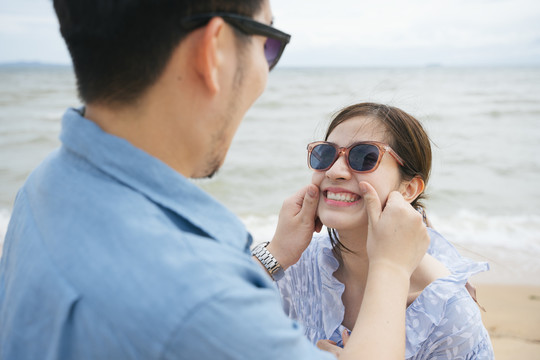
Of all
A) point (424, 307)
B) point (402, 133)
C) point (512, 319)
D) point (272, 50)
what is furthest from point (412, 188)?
point (512, 319)

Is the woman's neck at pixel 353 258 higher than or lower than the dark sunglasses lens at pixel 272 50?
lower

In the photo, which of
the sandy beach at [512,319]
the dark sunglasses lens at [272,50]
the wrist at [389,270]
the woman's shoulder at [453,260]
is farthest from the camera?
the sandy beach at [512,319]

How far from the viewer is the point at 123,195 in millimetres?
1057

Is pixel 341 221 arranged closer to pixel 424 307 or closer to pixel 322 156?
pixel 322 156

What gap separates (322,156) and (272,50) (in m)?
1.08

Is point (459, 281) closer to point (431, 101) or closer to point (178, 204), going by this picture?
point (178, 204)

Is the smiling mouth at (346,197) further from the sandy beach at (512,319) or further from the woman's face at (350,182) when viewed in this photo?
the sandy beach at (512,319)

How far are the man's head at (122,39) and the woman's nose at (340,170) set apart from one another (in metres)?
1.32

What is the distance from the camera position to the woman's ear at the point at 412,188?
255 cm

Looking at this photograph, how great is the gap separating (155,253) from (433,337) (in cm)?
161

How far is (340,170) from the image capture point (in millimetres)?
2361

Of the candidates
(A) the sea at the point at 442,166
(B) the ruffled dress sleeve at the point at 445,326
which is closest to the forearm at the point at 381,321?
(B) the ruffled dress sleeve at the point at 445,326

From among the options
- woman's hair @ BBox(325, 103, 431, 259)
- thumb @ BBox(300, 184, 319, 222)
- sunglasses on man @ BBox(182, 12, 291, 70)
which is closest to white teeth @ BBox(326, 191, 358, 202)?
thumb @ BBox(300, 184, 319, 222)

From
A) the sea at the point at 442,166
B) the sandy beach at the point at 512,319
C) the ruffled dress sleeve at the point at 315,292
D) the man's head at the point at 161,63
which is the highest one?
the man's head at the point at 161,63
